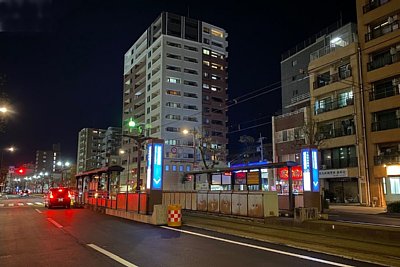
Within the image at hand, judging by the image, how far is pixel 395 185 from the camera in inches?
1372

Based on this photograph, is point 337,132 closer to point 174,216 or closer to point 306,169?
point 306,169

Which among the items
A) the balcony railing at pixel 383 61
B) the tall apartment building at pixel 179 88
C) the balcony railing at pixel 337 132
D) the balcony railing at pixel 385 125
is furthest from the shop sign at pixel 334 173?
the tall apartment building at pixel 179 88

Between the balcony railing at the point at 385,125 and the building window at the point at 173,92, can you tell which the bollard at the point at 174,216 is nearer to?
the balcony railing at the point at 385,125

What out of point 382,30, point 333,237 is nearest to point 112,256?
point 333,237

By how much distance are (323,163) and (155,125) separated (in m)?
47.6

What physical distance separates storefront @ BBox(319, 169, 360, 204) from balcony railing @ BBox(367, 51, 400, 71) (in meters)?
11.0

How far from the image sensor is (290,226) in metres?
16.5

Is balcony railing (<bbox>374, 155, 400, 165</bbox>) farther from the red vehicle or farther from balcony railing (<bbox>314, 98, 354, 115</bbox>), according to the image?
the red vehicle

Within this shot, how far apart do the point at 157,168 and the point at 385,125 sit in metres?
25.9

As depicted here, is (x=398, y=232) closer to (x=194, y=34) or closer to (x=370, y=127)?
(x=370, y=127)

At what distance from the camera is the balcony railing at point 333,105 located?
39.7 m

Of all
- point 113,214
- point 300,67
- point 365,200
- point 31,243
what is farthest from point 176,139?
point 31,243

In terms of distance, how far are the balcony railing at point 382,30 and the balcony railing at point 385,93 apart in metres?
5.46

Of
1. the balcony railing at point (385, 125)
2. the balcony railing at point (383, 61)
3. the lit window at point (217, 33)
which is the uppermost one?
the lit window at point (217, 33)
